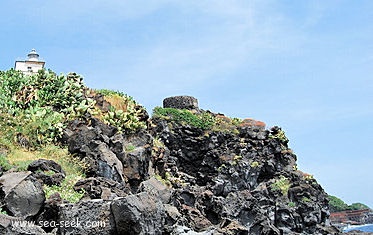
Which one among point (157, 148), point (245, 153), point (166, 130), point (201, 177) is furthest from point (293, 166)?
point (157, 148)

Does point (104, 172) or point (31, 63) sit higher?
point (31, 63)

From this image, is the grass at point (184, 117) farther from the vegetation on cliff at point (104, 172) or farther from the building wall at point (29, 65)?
the building wall at point (29, 65)

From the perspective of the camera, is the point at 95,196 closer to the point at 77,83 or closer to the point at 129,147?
the point at 129,147

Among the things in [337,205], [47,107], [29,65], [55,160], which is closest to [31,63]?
[29,65]

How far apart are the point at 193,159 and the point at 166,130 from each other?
145 inches

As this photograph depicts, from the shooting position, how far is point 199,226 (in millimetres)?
13117

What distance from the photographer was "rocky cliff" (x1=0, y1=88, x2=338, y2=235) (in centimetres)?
826

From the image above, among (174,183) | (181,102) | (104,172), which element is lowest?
(104,172)

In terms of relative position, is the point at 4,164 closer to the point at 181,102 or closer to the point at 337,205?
the point at 181,102

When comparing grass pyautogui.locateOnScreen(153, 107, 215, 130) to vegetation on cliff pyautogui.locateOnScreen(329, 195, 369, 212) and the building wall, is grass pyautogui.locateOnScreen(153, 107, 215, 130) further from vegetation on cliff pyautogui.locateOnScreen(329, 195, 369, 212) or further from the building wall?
vegetation on cliff pyautogui.locateOnScreen(329, 195, 369, 212)

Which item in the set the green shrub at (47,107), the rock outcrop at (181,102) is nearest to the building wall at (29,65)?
the rock outcrop at (181,102)

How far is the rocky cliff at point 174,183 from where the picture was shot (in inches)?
325

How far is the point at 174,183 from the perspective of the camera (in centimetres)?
2042

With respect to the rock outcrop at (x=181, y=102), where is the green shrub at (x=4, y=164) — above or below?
below
